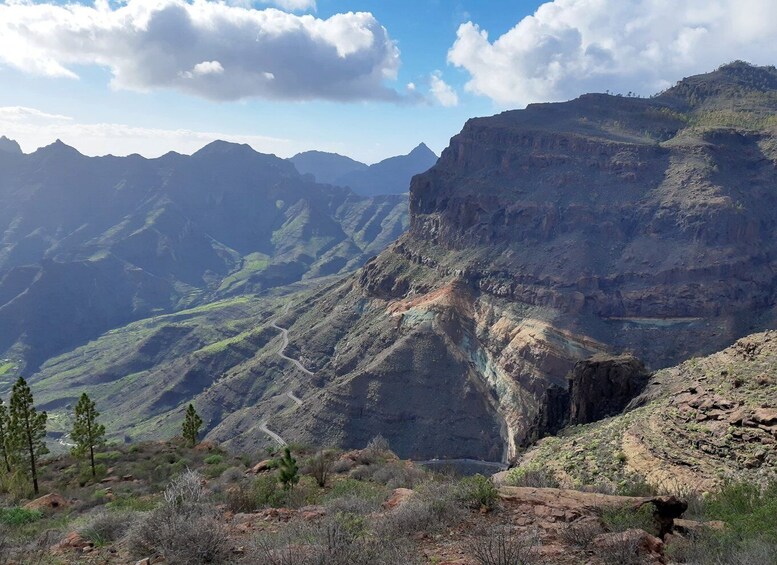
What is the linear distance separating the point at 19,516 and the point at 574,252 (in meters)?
109

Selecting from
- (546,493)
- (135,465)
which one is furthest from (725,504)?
(135,465)

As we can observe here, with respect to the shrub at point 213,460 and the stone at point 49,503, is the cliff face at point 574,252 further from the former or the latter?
the stone at point 49,503

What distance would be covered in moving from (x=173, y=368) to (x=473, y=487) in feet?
565

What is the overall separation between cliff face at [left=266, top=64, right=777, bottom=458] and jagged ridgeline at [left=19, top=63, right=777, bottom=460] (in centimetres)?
39

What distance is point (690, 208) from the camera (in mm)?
112750

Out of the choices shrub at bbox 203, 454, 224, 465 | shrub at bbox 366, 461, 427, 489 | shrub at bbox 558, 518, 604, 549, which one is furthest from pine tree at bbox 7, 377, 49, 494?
shrub at bbox 558, 518, 604, 549

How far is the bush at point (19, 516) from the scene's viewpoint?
21.0 m

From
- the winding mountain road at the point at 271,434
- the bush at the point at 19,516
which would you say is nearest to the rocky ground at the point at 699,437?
the bush at the point at 19,516

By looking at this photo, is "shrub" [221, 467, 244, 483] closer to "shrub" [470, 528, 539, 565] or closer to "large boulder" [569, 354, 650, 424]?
"shrub" [470, 528, 539, 565]

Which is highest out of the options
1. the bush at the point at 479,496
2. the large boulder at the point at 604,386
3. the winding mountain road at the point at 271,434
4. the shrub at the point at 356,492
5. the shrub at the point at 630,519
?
the bush at the point at 479,496

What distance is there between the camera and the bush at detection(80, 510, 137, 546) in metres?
16.0

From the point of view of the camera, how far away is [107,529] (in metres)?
16.3

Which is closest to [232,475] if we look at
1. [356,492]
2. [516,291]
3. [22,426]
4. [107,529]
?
[356,492]

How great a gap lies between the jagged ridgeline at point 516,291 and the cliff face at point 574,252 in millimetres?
386
